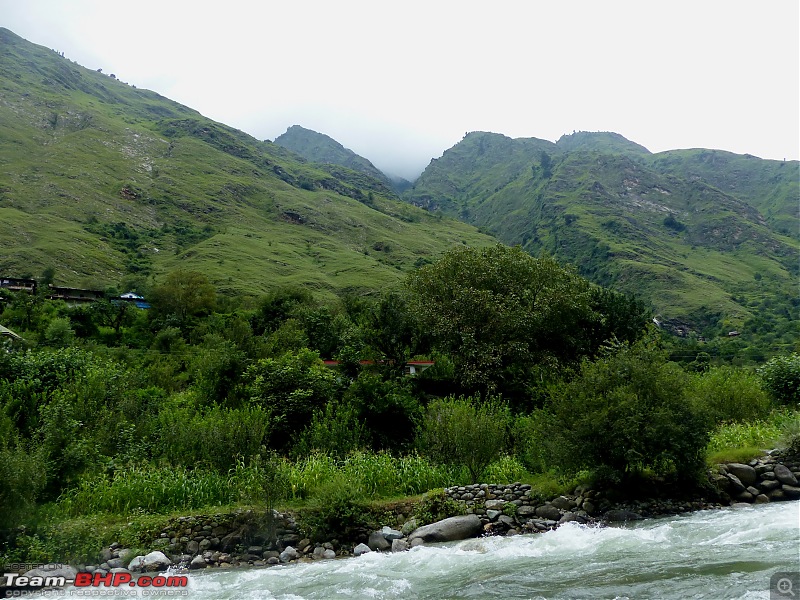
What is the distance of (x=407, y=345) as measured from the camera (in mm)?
37750

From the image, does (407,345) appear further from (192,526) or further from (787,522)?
(787,522)

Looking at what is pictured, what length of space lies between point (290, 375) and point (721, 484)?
776 inches

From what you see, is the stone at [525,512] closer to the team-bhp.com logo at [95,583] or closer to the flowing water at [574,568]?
the flowing water at [574,568]

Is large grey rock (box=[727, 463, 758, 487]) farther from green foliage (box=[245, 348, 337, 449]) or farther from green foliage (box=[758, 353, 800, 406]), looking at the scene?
green foliage (box=[245, 348, 337, 449])

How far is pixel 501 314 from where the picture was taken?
116ft

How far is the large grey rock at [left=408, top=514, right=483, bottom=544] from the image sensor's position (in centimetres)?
1656

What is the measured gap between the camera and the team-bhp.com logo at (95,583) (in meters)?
13.1

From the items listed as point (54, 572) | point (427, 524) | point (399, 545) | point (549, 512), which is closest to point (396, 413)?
point (427, 524)

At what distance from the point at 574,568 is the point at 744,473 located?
34.6 ft

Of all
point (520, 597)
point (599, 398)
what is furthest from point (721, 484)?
point (520, 597)

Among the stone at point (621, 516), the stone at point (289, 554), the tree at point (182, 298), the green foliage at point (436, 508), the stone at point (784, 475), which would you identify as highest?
the stone at point (784, 475)

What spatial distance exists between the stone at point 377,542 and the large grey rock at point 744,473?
42.8 ft

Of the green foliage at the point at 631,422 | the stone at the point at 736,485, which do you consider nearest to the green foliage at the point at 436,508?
the green foliage at the point at 631,422

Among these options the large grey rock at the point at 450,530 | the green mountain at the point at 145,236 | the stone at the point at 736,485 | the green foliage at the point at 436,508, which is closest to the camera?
the large grey rock at the point at 450,530
